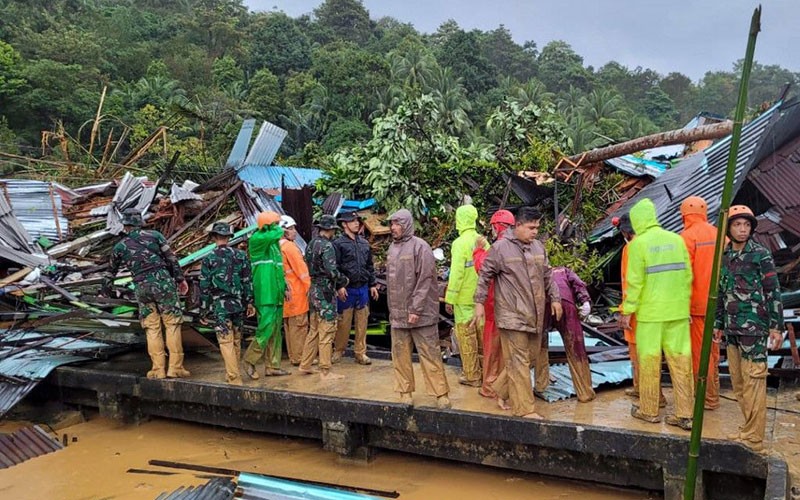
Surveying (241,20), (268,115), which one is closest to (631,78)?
(241,20)

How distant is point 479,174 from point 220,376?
675 centimetres

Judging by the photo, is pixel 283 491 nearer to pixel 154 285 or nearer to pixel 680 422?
pixel 154 285

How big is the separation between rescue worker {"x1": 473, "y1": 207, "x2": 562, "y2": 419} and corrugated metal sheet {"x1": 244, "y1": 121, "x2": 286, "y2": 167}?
1100cm

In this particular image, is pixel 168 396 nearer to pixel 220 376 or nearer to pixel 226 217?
pixel 220 376

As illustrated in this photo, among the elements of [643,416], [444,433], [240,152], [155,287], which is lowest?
[444,433]

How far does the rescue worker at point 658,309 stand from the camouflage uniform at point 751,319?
340 mm

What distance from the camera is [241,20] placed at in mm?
60156

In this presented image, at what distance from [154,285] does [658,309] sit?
16.5 feet

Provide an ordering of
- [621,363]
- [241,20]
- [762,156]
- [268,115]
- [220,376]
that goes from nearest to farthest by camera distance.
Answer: [621,363], [220,376], [762,156], [268,115], [241,20]

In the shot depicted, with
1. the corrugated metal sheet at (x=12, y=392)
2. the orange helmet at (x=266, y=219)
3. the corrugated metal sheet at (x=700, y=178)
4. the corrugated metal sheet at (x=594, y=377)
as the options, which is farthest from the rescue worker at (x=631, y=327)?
the corrugated metal sheet at (x=12, y=392)

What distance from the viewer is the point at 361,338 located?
7.48 metres

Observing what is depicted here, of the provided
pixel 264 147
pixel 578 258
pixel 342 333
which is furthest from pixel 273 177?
pixel 342 333

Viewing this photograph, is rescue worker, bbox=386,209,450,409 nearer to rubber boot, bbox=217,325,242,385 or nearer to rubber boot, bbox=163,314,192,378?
rubber boot, bbox=217,325,242,385

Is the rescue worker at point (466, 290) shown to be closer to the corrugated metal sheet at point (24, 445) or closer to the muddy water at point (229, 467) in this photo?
the muddy water at point (229, 467)
